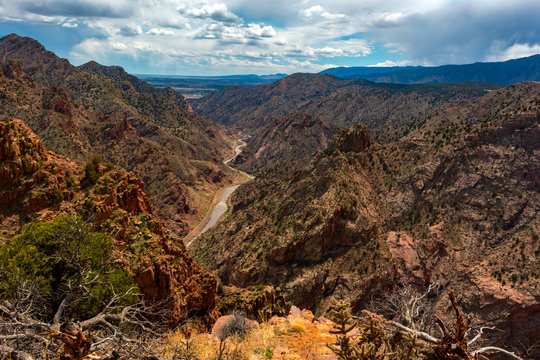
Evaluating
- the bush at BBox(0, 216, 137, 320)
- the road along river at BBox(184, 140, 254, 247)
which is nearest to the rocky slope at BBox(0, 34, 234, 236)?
the road along river at BBox(184, 140, 254, 247)

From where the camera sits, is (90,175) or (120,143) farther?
(120,143)

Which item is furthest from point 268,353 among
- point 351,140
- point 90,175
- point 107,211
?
point 351,140

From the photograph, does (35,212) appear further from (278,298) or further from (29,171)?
(278,298)

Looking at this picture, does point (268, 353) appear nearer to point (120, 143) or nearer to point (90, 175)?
point (90, 175)

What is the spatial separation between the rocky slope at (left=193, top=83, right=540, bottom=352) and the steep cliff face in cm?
1992

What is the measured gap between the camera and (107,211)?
2781cm

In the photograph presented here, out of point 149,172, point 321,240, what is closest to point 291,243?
point 321,240

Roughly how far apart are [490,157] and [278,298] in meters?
54.5

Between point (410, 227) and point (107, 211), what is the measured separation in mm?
53547

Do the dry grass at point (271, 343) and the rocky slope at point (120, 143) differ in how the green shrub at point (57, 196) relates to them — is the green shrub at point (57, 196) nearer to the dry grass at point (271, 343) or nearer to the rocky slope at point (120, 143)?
the dry grass at point (271, 343)

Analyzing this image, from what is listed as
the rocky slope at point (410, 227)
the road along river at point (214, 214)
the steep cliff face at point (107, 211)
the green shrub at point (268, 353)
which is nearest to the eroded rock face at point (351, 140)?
the rocky slope at point (410, 227)

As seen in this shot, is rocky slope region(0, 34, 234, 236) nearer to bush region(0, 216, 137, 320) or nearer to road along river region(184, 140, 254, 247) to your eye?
road along river region(184, 140, 254, 247)

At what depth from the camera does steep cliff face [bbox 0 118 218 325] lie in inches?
989

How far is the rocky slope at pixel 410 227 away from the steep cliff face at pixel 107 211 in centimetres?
1992
